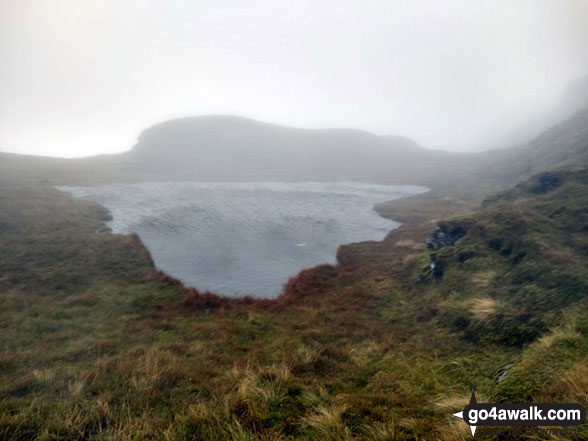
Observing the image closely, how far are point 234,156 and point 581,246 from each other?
301 feet

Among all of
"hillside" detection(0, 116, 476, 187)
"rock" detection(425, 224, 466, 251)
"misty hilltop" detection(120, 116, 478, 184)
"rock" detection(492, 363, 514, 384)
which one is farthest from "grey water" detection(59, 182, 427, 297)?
"misty hilltop" detection(120, 116, 478, 184)

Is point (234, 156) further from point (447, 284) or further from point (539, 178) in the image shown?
point (447, 284)

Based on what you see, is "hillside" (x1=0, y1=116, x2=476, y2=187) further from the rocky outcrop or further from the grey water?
the rocky outcrop

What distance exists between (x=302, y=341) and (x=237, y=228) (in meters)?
20.1

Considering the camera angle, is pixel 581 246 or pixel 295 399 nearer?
pixel 295 399

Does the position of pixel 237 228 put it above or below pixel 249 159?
below

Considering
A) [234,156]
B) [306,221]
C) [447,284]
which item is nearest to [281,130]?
[234,156]

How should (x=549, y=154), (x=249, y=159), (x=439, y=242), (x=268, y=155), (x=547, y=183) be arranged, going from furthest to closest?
(x=268, y=155), (x=249, y=159), (x=549, y=154), (x=547, y=183), (x=439, y=242)

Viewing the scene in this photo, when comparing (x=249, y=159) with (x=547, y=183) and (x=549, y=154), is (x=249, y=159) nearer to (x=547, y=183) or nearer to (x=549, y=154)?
(x=549, y=154)

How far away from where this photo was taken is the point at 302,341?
35.1ft

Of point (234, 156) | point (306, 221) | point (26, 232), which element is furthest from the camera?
point (234, 156)

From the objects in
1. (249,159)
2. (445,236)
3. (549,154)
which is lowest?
(445,236)

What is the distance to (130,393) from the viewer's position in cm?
703

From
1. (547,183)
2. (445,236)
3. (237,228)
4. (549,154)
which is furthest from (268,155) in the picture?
(445,236)
